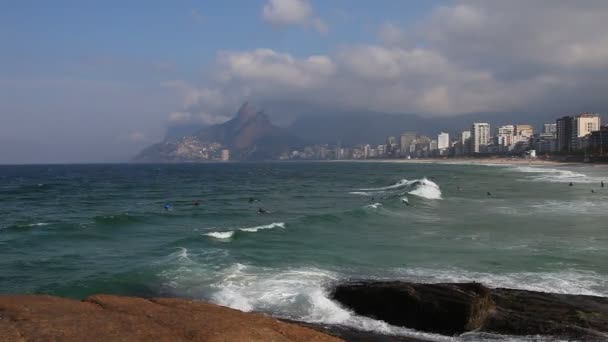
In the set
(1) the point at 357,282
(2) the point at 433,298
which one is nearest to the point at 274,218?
(1) the point at 357,282

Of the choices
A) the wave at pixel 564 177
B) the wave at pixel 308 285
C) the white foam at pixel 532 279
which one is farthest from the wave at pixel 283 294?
the wave at pixel 564 177

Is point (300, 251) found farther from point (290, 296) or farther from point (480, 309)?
point (480, 309)

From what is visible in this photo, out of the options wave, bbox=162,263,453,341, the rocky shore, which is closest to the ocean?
wave, bbox=162,263,453,341

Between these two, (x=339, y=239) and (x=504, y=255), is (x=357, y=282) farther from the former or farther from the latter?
(x=339, y=239)

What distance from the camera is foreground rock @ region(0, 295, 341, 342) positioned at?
802 cm

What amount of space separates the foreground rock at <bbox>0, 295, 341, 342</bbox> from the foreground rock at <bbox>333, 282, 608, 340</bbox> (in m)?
5.04

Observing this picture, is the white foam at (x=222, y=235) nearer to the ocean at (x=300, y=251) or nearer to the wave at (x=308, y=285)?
the ocean at (x=300, y=251)

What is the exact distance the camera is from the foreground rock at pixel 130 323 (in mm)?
8016

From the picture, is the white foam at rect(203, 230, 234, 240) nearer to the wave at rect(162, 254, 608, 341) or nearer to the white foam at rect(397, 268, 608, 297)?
the wave at rect(162, 254, 608, 341)

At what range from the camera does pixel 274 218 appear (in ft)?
130

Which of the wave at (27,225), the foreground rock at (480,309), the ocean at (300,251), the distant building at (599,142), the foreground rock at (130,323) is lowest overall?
the ocean at (300,251)

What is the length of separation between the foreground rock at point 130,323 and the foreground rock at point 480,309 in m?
5.04

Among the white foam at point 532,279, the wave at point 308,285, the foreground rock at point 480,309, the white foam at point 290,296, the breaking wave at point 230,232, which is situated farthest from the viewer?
the breaking wave at point 230,232

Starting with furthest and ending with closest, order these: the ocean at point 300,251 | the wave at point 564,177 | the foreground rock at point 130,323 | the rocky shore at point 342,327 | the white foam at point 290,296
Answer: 1. the wave at point 564,177
2. the ocean at point 300,251
3. the white foam at point 290,296
4. the rocky shore at point 342,327
5. the foreground rock at point 130,323
